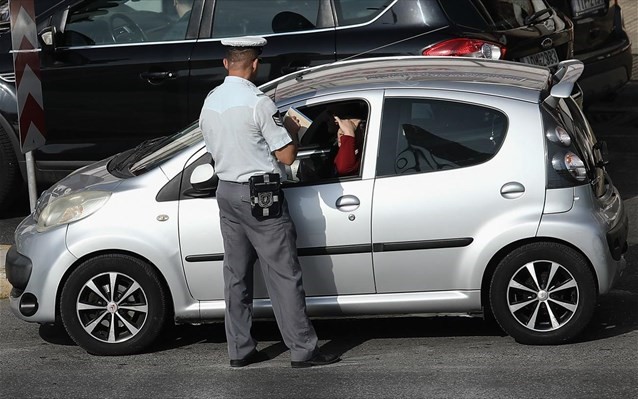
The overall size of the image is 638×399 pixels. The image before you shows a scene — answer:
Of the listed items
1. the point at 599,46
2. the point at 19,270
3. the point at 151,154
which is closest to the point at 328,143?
the point at 151,154

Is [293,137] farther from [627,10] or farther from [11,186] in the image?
[627,10]

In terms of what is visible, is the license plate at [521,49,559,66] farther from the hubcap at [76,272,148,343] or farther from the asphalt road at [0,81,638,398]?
the hubcap at [76,272,148,343]

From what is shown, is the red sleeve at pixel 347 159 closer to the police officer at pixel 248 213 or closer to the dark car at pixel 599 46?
the police officer at pixel 248 213

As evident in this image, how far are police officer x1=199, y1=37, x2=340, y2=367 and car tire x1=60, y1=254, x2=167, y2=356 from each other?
17.1 inches

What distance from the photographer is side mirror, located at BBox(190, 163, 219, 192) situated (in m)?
6.14

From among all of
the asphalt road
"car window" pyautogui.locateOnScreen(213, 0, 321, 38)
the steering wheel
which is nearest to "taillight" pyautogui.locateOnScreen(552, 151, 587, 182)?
Answer: the asphalt road

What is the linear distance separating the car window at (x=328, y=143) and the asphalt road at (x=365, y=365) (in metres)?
0.93

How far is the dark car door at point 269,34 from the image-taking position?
8938 millimetres

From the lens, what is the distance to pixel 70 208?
6.41m

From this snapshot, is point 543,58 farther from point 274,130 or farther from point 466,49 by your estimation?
point 274,130

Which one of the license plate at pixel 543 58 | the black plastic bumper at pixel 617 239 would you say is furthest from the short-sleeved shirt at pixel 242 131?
the license plate at pixel 543 58

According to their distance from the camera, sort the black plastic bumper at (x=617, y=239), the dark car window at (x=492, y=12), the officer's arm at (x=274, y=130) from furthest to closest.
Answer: the dark car window at (x=492, y=12) → the black plastic bumper at (x=617, y=239) → the officer's arm at (x=274, y=130)

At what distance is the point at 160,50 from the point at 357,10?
1.48 meters

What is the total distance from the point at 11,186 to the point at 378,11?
10.1 ft
